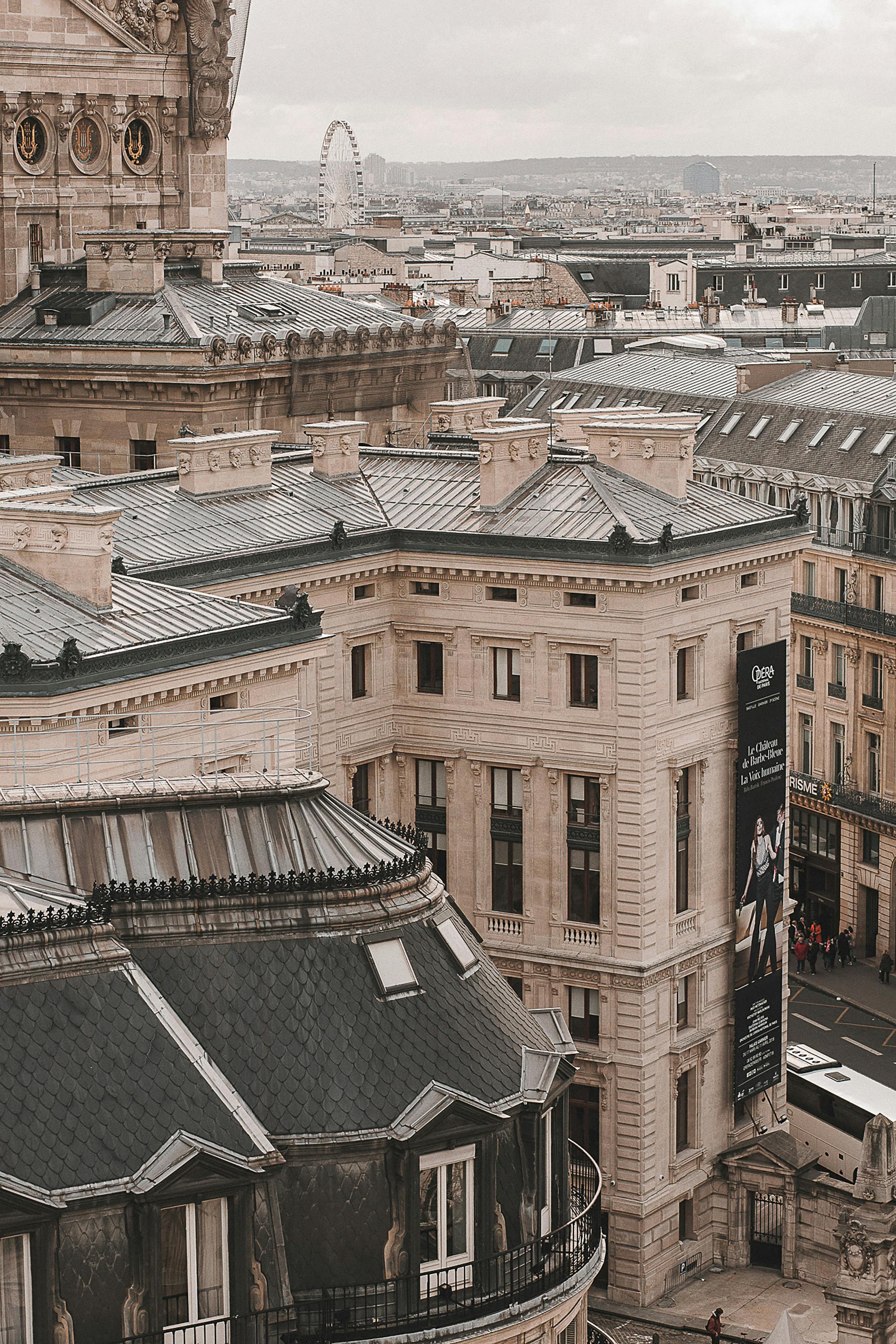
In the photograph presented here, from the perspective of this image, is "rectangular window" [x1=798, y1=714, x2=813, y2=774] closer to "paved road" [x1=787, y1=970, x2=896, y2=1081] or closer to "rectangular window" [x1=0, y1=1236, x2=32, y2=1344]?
"paved road" [x1=787, y1=970, x2=896, y2=1081]

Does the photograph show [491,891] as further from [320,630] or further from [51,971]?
[51,971]

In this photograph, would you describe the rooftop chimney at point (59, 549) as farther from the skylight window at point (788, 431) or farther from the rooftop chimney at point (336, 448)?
the skylight window at point (788, 431)

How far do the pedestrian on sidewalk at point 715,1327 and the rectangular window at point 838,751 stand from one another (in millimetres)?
47810

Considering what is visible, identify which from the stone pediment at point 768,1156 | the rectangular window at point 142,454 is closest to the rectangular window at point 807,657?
the stone pediment at point 768,1156

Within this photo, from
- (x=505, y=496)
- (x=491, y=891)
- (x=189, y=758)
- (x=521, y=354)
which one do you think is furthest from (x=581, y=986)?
(x=521, y=354)

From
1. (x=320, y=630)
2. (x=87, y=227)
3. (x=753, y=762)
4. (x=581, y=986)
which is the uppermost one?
(x=87, y=227)

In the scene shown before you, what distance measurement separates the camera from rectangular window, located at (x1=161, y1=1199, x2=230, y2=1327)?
44.4 metres

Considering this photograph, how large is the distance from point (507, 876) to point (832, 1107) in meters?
15.8

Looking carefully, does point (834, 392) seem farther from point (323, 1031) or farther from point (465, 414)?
point (323, 1031)

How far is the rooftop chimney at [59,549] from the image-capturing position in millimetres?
68688

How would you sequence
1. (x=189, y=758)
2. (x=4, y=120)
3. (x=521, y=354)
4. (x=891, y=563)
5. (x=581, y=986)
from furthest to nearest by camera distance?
(x=521, y=354) < (x=891, y=563) < (x=4, y=120) < (x=581, y=986) < (x=189, y=758)

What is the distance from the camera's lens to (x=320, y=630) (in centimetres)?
7188

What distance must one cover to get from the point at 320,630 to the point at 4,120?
38155 millimetres

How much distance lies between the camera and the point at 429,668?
88.9 meters
